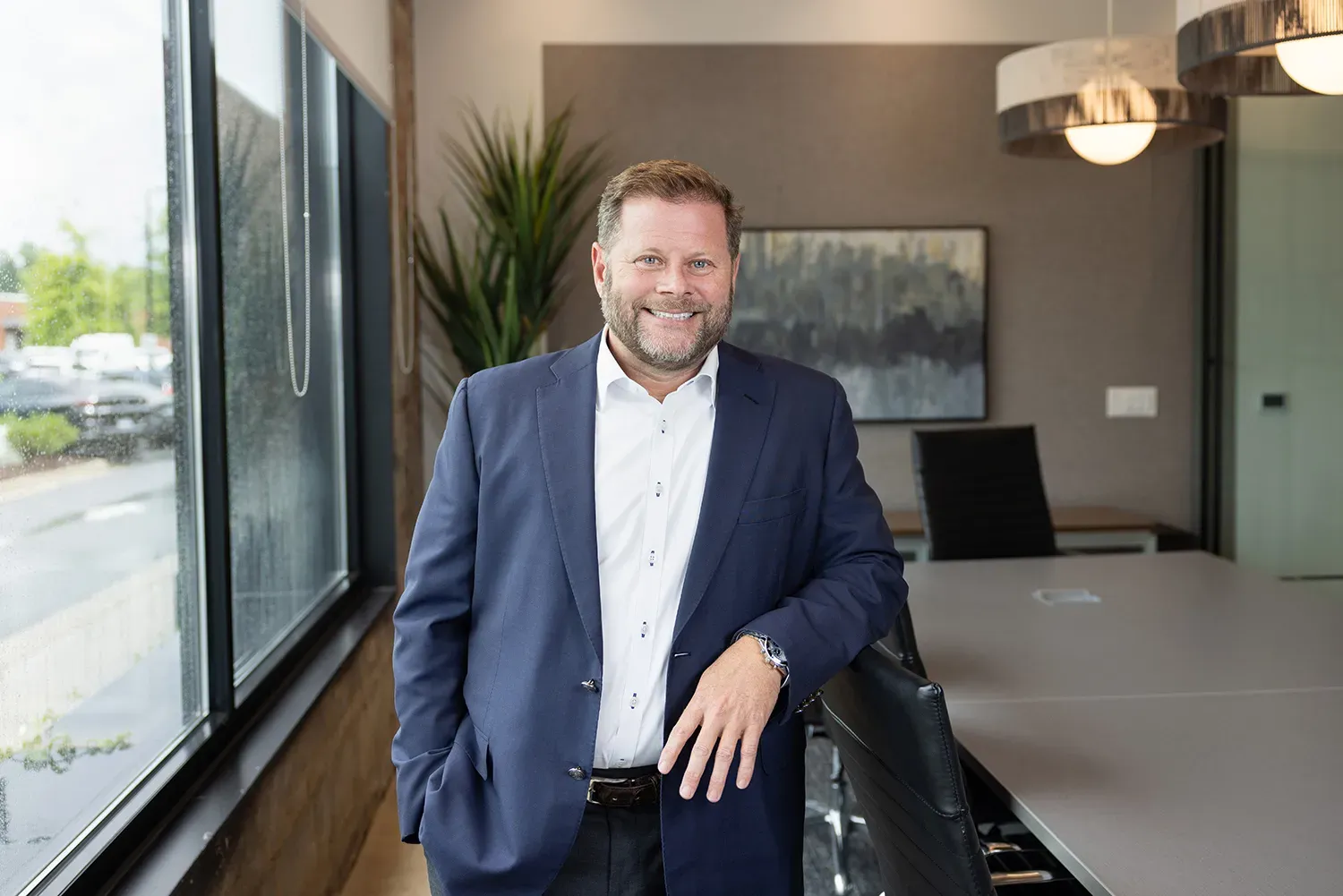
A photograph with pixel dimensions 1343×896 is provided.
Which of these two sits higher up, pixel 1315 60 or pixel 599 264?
pixel 1315 60

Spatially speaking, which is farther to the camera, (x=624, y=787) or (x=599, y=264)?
(x=599, y=264)

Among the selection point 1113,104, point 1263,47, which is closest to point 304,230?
point 1113,104

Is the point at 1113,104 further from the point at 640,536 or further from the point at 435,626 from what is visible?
the point at 435,626

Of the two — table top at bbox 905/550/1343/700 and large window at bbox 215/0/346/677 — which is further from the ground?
large window at bbox 215/0/346/677

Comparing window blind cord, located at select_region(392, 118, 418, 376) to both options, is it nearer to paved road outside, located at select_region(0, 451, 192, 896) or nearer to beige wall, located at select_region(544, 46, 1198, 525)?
beige wall, located at select_region(544, 46, 1198, 525)

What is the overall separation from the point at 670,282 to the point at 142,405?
3.71 ft

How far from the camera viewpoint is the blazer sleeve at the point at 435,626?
171 centimetres

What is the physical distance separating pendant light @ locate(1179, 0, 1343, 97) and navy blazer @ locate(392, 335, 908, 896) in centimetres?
119

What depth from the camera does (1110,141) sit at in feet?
11.2

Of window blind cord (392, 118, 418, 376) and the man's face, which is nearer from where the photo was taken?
the man's face

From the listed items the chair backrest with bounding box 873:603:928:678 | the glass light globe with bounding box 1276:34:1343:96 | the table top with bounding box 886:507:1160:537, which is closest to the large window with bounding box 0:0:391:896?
the chair backrest with bounding box 873:603:928:678

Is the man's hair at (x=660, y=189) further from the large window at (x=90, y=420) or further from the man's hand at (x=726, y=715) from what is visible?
the large window at (x=90, y=420)

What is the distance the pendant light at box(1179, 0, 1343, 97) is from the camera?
7.19 feet

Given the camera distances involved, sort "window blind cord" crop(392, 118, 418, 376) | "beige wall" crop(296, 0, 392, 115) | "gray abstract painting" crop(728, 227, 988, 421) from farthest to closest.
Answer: "gray abstract painting" crop(728, 227, 988, 421) → "window blind cord" crop(392, 118, 418, 376) → "beige wall" crop(296, 0, 392, 115)
